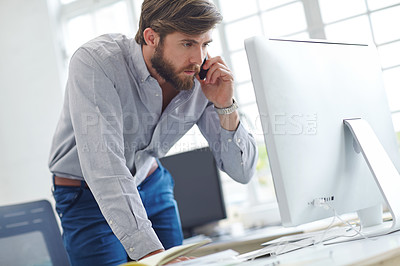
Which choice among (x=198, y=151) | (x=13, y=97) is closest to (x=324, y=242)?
(x=198, y=151)

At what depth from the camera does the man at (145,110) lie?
1392 mm

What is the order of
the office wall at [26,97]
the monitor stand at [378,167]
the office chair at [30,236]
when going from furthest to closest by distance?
the office wall at [26,97] → the office chair at [30,236] → the monitor stand at [378,167]

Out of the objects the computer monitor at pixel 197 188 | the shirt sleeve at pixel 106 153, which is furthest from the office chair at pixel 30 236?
the computer monitor at pixel 197 188

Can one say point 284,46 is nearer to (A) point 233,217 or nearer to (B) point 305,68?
(B) point 305,68

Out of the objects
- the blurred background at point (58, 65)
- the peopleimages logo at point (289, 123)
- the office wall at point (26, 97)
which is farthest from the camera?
the office wall at point (26, 97)

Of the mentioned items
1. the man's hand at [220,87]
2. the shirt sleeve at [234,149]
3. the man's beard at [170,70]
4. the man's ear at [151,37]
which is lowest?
the shirt sleeve at [234,149]

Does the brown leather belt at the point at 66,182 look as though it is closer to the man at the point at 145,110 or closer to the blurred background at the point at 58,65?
the man at the point at 145,110

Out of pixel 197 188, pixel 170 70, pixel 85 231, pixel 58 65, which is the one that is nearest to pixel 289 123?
pixel 170 70

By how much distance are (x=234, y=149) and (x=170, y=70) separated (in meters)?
0.33

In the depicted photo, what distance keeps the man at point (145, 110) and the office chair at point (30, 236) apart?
0.21ft

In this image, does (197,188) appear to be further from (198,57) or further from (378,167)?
(378,167)

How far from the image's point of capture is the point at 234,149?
1.54 m

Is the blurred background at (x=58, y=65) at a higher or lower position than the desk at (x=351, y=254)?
higher

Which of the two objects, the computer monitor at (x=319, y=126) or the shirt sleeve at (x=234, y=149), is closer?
the computer monitor at (x=319, y=126)
